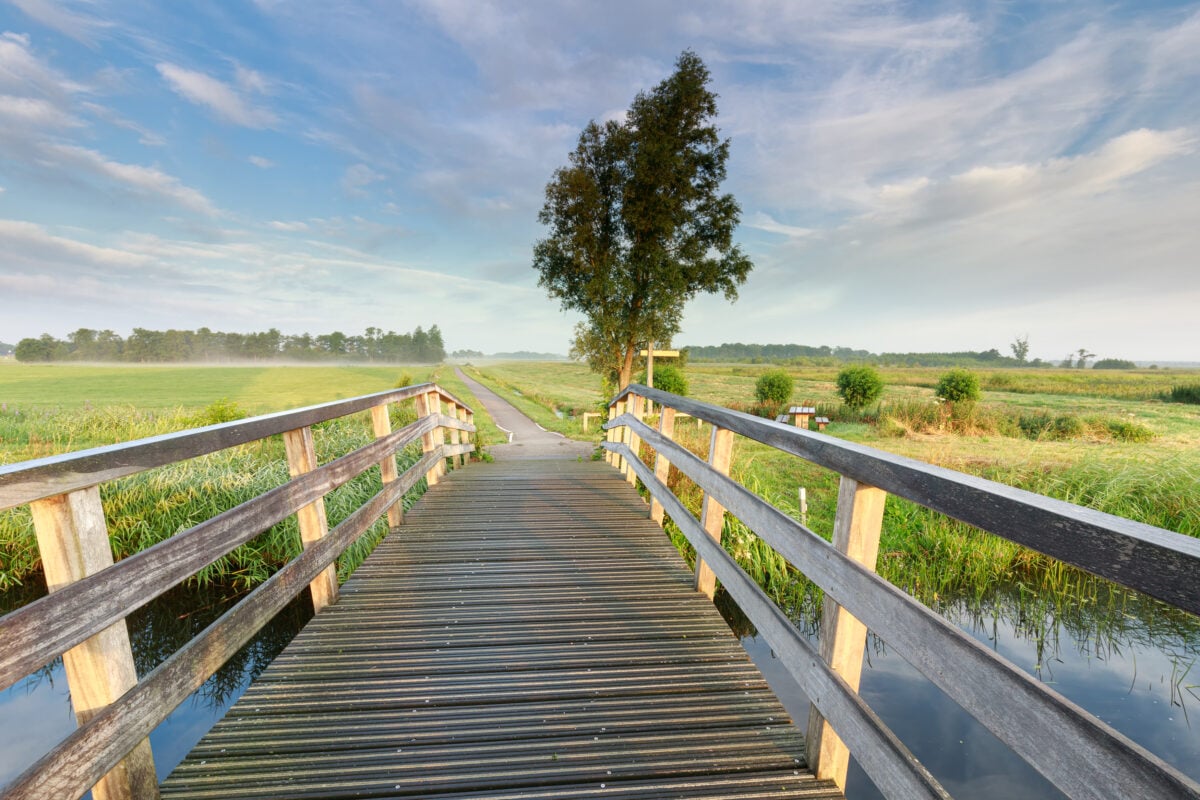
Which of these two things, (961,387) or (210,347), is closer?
(961,387)

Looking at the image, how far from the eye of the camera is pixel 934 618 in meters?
1.28

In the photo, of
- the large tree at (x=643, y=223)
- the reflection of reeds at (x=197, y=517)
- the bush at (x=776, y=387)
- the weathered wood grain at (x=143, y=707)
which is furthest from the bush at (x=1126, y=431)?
the weathered wood grain at (x=143, y=707)

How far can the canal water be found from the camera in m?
3.20

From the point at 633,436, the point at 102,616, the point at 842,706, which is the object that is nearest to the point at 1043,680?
the point at 842,706

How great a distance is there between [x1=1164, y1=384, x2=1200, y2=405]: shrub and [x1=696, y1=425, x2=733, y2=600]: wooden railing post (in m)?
37.7

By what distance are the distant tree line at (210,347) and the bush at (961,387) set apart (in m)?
81.6

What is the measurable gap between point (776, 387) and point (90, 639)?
2145cm

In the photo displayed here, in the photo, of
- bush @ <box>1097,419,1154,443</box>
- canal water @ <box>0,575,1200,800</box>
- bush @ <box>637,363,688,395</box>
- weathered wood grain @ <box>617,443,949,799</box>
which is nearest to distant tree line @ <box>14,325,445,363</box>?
bush @ <box>637,363,688,395</box>

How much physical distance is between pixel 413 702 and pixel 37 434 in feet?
49.9

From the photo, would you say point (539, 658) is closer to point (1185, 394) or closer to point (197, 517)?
point (197, 517)

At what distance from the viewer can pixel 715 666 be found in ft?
8.29

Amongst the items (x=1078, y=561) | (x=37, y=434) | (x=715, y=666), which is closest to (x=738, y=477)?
(x=715, y=666)

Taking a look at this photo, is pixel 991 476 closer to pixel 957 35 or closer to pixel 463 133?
pixel 957 35

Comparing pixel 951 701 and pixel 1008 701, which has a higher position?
pixel 1008 701
